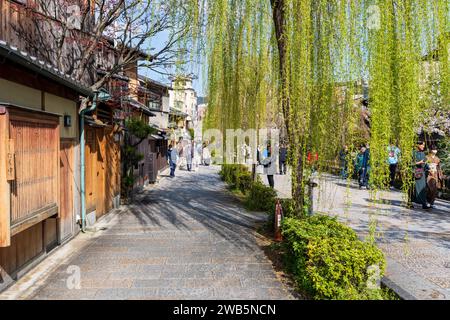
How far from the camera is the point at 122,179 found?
1330 centimetres

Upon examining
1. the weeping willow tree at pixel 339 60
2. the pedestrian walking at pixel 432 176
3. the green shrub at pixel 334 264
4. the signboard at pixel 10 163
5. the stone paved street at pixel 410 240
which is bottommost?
the stone paved street at pixel 410 240

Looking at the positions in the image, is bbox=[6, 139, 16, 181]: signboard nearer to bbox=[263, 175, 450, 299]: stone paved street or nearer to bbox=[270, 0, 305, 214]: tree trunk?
bbox=[270, 0, 305, 214]: tree trunk

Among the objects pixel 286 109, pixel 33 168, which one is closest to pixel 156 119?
pixel 286 109

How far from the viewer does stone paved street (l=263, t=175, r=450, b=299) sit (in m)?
4.98

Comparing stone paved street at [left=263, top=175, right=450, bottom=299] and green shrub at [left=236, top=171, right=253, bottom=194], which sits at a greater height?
green shrub at [left=236, top=171, right=253, bottom=194]

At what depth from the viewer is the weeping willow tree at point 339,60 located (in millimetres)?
4066

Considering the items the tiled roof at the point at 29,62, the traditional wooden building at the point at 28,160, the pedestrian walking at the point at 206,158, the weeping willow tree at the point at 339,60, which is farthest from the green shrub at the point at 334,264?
the pedestrian walking at the point at 206,158

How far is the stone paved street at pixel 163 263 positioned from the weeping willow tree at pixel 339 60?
1.76m

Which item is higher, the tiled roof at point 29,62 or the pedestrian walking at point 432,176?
the tiled roof at point 29,62

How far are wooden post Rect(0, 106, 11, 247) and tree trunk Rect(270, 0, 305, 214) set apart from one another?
357cm

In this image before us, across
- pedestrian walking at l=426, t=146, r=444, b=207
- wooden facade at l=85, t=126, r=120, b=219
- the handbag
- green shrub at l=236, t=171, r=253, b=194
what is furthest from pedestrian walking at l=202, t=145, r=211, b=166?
the handbag

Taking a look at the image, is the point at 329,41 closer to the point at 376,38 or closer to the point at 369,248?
→ the point at 376,38

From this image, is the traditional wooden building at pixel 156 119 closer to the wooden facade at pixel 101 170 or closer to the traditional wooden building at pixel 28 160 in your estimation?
the wooden facade at pixel 101 170

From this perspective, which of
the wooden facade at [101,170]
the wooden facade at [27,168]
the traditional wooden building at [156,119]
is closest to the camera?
the wooden facade at [27,168]
